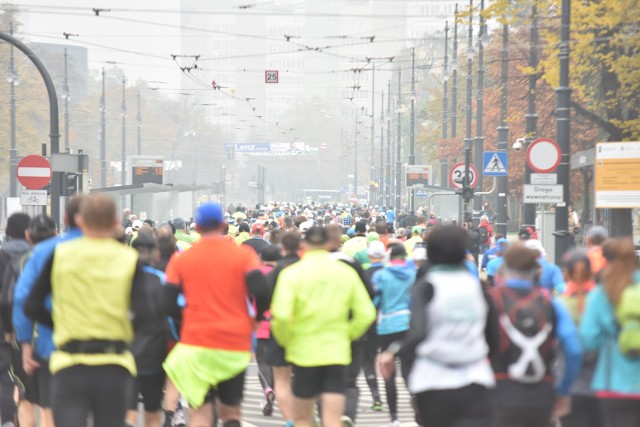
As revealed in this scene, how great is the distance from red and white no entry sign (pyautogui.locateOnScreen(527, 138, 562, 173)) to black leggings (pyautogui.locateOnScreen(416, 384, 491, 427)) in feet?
49.4

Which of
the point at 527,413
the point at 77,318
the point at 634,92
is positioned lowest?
the point at 527,413

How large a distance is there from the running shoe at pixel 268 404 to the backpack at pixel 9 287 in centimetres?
364

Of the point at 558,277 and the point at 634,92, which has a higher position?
the point at 634,92

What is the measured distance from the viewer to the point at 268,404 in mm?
13305

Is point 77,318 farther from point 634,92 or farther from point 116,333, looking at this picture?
point 634,92

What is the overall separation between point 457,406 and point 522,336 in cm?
54

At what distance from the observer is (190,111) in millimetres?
141125

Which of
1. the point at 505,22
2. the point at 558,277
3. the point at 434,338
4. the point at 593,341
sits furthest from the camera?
the point at 505,22

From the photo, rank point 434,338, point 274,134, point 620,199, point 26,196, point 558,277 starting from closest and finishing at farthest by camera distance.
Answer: point 434,338
point 558,277
point 620,199
point 26,196
point 274,134

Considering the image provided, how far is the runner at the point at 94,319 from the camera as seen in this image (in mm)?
6965

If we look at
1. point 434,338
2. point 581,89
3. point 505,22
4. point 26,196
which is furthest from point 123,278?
point 581,89

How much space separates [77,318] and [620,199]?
57.5 feet

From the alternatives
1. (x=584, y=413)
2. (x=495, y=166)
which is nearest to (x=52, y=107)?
(x=495, y=166)

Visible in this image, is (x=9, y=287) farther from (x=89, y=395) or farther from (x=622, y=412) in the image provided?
(x=622, y=412)
